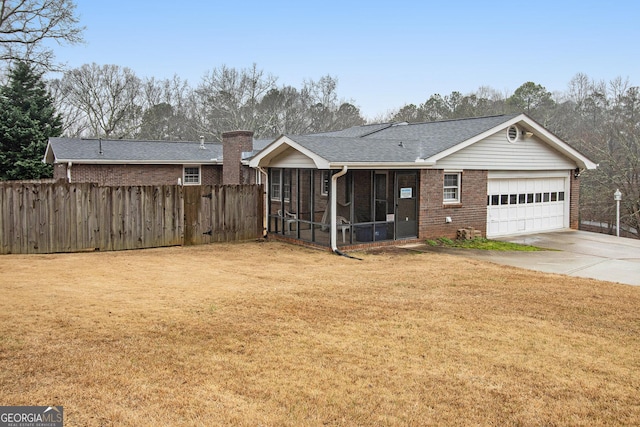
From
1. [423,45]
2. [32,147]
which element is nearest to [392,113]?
[423,45]

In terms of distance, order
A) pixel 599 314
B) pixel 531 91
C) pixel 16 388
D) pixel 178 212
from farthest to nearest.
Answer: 1. pixel 531 91
2. pixel 178 212
3. pixel 599 314
4. pixel 16 388

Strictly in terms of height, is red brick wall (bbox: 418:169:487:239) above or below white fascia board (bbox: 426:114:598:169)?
below

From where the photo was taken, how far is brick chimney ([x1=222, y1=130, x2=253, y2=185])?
73.2 feet

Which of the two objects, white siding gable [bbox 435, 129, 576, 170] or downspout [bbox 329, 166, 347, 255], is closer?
downspout [bbox 329, 166, 347, 255]

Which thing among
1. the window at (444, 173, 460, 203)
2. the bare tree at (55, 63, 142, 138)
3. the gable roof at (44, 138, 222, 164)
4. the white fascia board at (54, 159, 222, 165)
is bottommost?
the window at (444, 173, 460, 203)

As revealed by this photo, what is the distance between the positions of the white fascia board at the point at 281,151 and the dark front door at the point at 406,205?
2.71m

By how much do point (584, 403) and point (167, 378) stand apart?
3741 mm

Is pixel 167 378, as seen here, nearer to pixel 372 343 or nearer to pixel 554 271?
pixel 372 343

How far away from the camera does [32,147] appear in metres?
30.9

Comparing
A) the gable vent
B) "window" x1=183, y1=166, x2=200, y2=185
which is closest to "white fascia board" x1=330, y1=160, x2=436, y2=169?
the gable vent

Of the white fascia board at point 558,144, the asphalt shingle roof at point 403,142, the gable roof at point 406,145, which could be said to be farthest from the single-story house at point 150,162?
the white fascia board at point 558,144

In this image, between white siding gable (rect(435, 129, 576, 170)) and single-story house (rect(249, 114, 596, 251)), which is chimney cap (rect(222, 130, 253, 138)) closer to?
single-story house (rect(249, 114, 596, 251))

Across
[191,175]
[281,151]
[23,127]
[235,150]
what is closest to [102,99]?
[23,127]

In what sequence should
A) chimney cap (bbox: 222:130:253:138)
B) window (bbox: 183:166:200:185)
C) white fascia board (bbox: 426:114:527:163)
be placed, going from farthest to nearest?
window (bbox: 183:166:200:185)
chimney cap (bbox: 222:130:253:138)
white fascia board (bbox: 426:114:527:163)
